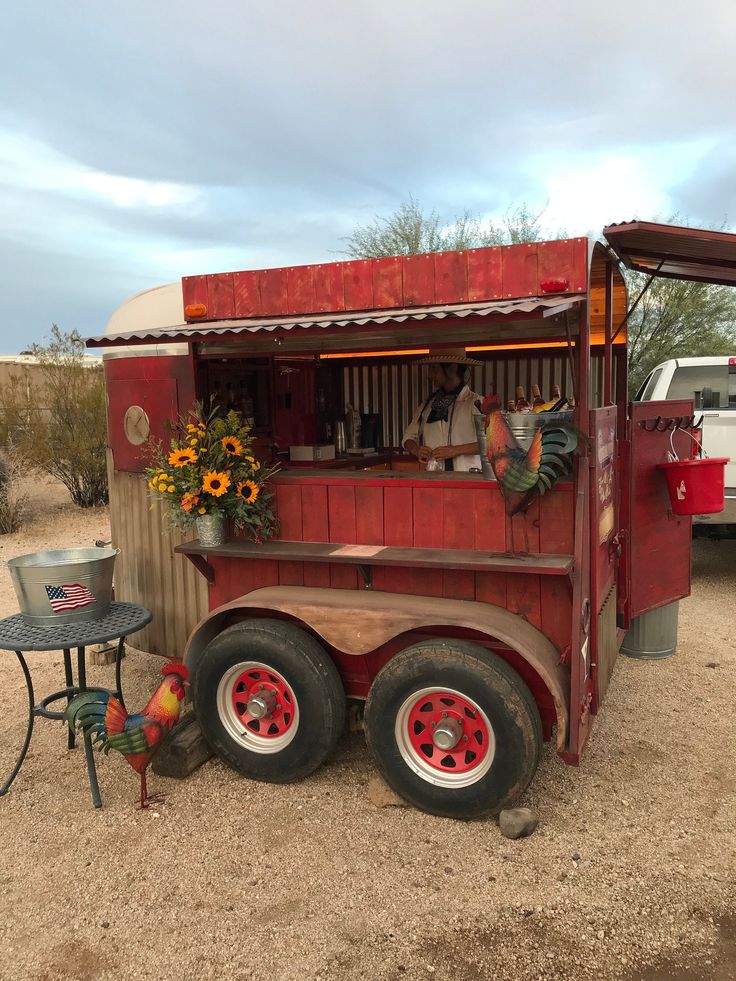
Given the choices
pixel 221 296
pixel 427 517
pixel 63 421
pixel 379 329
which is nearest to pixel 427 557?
pixel 427 517

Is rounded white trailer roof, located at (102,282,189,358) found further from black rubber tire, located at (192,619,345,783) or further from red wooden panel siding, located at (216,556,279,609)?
black rubber tire, located at (192,619,345,783)

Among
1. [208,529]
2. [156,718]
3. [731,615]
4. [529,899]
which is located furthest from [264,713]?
[731,615]

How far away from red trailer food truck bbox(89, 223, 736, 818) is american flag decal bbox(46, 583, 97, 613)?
0.60 meters

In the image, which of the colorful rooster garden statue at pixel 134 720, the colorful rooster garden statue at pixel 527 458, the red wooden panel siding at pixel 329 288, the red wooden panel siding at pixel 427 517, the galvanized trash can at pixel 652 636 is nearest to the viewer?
the colorful rooster garden statue at pixel 527 458

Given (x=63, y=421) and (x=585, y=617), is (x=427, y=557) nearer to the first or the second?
(x=585, y=617)

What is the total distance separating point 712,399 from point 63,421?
10884 mm

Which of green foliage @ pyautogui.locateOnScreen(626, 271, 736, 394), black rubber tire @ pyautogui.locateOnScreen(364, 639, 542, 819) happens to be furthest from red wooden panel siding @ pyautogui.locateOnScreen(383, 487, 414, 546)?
green foliage @ pyautogui.locateOnScreen(626, 271, 736, 394)

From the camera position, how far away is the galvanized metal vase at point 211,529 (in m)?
4.15

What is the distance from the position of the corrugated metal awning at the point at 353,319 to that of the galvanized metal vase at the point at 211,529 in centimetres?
97

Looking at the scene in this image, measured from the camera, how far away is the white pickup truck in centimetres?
753

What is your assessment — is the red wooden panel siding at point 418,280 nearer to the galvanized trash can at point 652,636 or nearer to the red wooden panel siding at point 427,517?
the red wooden panel siding at point 427,517

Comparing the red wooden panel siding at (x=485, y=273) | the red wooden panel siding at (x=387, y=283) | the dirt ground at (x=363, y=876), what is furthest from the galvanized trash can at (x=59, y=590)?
the red wooden panel siding at (x=485, y=273)

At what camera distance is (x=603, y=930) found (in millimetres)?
2896

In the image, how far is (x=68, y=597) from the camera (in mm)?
4000
